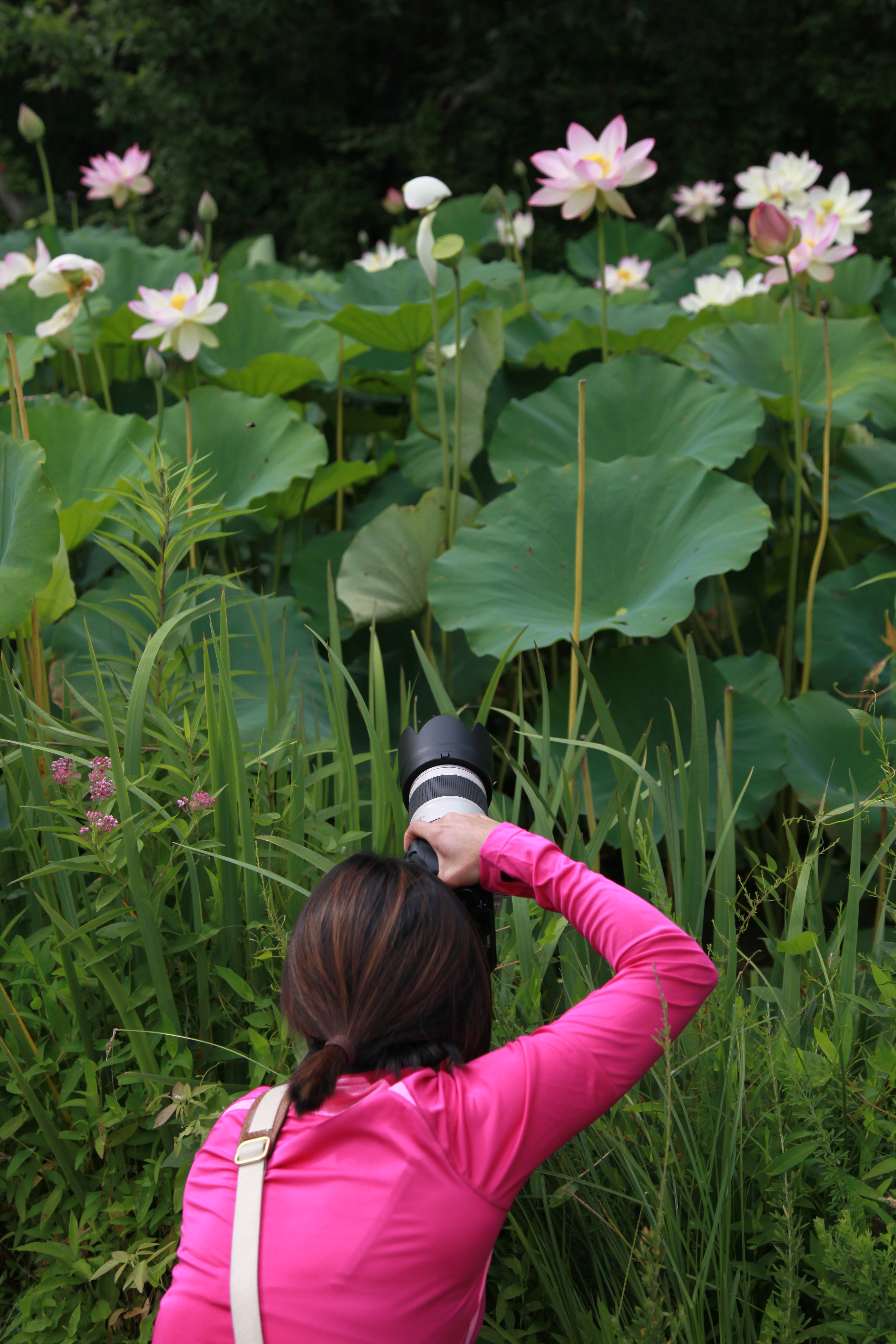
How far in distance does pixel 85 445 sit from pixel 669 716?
1159 millimetres

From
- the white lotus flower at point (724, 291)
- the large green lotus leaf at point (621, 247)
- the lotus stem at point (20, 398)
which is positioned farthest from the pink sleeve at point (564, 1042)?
the large green lotus leaf at point (621, 247)

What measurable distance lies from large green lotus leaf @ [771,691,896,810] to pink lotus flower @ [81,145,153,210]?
2272 mm

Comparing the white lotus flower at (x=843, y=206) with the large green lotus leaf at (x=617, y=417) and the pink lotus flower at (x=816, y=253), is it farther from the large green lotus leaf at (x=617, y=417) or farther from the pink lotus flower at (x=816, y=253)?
the large green lotus leaf at (x=617, y=417)

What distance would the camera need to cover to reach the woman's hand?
837 mm

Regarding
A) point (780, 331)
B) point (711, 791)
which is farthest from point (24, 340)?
point (711, 791)

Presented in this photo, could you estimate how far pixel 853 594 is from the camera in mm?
1878

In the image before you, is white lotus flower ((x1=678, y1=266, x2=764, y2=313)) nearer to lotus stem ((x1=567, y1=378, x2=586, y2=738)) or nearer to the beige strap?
lotus stem ((x1=567, y1=378, x2=586, y2=738))

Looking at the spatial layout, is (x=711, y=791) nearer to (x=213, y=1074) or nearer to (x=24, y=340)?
(x=213, y=1074)

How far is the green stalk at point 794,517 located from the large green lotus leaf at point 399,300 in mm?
690

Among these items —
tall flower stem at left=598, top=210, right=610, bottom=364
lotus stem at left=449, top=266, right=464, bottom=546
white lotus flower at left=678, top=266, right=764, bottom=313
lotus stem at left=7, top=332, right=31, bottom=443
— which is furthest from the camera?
white lotus flower at left=678, top=266, right=764, bottom=313

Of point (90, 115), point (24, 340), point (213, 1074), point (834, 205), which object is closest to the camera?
point (213, 1074)

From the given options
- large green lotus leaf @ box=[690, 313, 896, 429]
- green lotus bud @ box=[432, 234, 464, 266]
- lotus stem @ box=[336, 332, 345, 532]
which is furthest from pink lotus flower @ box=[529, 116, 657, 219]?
lotus stem @ box=[336, 332, 345, 532]

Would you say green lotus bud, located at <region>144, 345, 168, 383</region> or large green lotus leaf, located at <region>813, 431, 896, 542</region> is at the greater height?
green lotus bud, located at <region>144, 345, 168, 383</region>

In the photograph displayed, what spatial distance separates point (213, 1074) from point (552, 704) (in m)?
0.79
